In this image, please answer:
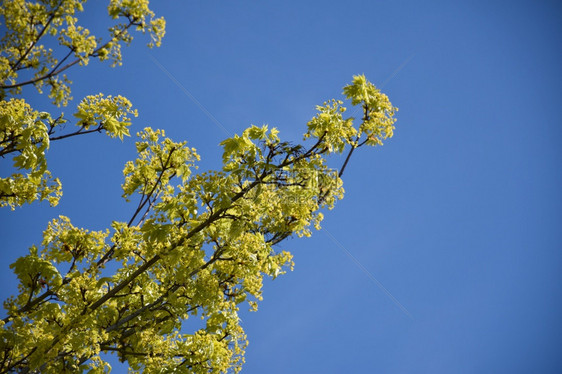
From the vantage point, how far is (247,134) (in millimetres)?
6176

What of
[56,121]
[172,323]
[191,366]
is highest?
[56,121]

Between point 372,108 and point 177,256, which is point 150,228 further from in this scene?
point 372,108

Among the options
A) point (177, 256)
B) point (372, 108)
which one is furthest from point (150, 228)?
point (372, 108)

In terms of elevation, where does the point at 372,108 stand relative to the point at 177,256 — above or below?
above

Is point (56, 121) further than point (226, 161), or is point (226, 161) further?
point (56, 121)

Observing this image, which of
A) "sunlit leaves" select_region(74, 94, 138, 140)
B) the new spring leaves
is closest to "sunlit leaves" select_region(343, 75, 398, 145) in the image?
the new spring leaves

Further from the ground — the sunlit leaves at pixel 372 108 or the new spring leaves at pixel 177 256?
the sunlit leaves at pixel 372 108

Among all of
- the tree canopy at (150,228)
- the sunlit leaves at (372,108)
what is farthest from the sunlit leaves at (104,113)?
the sunlit leaves at (372,108)

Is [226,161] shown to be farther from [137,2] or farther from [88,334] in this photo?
[88,334]

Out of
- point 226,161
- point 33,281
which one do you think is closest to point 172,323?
point 33,281

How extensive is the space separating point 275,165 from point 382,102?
10.1 ft

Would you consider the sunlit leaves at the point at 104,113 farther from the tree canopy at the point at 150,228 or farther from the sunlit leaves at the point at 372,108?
the sunlit leaves at the point at 372,108

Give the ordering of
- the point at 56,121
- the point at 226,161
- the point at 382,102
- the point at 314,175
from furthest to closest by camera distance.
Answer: the point at 382,102, the point at 56,121, the point at 226,161, the point at 314,175

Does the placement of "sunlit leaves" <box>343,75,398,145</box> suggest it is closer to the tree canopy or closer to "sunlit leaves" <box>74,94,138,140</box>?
the tree canopy
